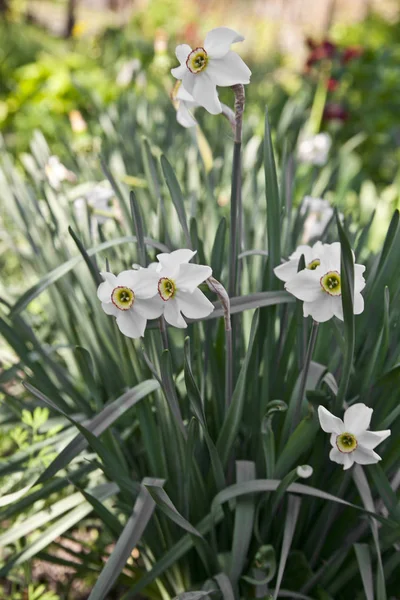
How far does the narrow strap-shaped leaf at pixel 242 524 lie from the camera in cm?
98

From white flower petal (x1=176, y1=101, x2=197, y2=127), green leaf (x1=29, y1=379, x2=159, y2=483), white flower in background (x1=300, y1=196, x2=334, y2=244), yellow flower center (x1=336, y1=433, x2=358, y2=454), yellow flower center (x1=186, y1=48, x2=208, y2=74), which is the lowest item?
green leaf (x1=29, y1=379, x2=159, y2=483)

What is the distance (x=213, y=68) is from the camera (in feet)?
2.64

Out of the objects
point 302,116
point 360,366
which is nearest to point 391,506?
point 360,366

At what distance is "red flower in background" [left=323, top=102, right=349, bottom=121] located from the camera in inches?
127

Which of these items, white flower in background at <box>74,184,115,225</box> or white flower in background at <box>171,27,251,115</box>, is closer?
white flower in background at <box>171,27,251,115</box>

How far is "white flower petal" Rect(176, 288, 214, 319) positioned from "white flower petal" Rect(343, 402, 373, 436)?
0.25 metres

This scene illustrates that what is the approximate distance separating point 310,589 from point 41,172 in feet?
4.36

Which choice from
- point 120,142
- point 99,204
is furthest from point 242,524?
point 120,142

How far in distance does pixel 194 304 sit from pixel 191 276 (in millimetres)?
38

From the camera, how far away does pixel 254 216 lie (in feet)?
5.33

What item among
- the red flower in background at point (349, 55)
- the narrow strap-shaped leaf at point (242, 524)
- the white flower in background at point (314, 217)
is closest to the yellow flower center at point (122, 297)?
the narrow strap-shaped leaf at point (242, 524)

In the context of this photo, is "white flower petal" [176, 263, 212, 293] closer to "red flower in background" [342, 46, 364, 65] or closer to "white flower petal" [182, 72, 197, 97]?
"white flower petal" [182, 72, 197, 97]

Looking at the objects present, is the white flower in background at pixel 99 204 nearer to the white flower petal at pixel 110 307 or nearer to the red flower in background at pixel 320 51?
the white flower petal at pixel 110 307

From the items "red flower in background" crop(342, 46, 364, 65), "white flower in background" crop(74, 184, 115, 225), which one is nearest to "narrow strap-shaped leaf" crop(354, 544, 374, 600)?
"white flower in background" crop(74, 184, 115, 225)
